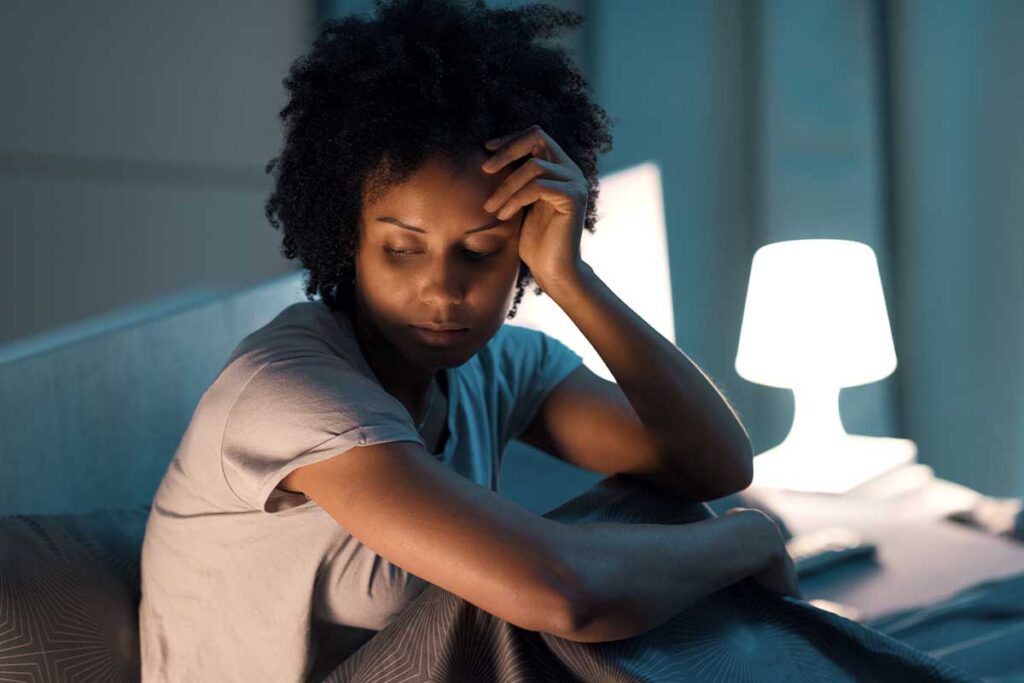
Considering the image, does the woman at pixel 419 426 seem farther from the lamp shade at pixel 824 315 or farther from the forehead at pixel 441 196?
the lamp shade at pixel 824 315

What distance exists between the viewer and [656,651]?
936mm

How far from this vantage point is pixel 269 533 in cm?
100

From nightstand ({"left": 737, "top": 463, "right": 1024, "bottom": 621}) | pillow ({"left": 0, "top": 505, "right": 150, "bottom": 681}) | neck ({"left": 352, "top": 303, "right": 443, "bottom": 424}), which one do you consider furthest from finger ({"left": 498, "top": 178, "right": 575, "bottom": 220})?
nightstand ({"left": 737, "top": 463, "right": 1024, "bottom": 621})

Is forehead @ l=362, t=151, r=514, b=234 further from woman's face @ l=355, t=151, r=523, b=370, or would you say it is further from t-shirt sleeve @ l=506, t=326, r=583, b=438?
t-shirt sleeve @ l=506, t=326, r=583, b=438

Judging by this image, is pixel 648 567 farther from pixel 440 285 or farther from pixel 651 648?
pixel 440 285

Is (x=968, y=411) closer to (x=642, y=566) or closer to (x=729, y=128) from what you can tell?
(x=729, y=128)

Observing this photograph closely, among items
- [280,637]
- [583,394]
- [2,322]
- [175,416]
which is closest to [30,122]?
[2,322]

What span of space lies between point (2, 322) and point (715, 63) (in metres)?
1.89

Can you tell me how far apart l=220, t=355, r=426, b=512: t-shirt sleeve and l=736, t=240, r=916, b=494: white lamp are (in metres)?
1.55

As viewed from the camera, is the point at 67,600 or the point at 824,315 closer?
the point at 67,600

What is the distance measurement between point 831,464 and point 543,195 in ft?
5.03

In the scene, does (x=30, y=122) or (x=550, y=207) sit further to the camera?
(x=30, y=122)

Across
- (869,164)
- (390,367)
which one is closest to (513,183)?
(390,367)

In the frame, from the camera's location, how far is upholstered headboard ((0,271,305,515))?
1.25m
